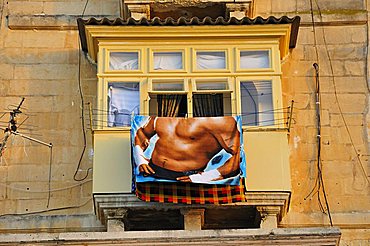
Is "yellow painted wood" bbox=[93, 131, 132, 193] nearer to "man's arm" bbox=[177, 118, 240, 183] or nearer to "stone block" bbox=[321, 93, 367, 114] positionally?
"man's arm" bbox=[177, 118, 240, 183]

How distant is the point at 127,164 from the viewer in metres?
19.1

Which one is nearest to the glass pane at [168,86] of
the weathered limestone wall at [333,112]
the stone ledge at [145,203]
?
the stone ledge at [145,203]

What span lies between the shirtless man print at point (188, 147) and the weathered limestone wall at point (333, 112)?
85.6 inches

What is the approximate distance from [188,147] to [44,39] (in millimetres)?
5005

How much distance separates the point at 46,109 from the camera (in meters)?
21.0

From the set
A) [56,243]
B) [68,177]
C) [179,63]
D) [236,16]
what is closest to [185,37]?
[179,63]

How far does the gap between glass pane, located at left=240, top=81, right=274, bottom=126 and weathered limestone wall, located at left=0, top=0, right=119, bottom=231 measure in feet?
→ 10.7

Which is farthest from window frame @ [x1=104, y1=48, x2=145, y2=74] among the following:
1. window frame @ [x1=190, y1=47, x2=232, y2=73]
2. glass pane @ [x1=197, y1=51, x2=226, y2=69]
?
glass pane @ [x1=197, y1=51, x2=226, y2=69]

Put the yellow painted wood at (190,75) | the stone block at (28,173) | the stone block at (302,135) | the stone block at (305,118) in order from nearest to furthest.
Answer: the yellow painted wood at (190,75) → the stone block at (28,173) → the stone block at (302,135) → the stone block at (305,118)

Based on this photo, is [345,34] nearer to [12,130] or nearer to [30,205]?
[12,130]

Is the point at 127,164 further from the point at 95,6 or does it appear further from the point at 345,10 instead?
the point at 345,10

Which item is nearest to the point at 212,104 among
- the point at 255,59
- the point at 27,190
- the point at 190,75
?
the point at 190,75

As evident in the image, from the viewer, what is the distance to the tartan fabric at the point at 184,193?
18.6m

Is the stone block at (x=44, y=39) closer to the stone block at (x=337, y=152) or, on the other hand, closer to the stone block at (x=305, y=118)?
the stone block at (x=305, y=118)
